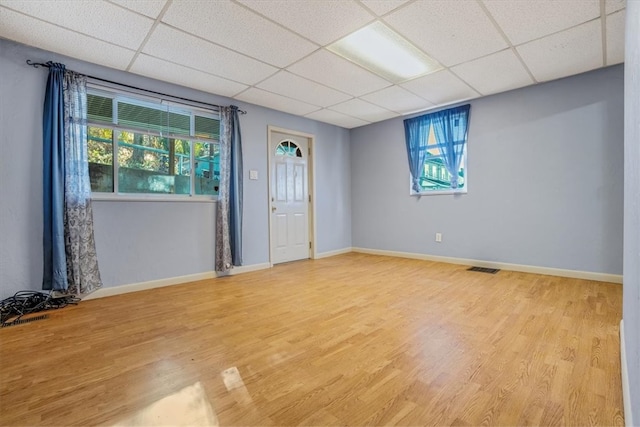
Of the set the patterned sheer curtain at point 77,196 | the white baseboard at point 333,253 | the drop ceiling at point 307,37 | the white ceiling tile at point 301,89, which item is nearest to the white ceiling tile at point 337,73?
the drop ceiling at point 307,37

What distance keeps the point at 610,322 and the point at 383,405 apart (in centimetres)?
217

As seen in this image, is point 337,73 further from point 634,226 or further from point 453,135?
point 634,226

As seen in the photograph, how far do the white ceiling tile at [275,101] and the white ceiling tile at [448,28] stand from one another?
79.1 inches

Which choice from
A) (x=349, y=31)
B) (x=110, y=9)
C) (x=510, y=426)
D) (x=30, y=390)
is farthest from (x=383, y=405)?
(x=110, y=9)

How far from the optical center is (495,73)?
137 inches

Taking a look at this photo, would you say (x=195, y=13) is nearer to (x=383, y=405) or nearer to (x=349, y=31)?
(x=349, y=31)

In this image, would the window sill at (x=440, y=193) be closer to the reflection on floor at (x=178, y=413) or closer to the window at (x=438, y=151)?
the window at (x=438, y=151)

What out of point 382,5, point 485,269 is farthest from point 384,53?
point 485,269

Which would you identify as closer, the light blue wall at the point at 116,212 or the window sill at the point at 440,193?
the light blue wall at the point at 116,212

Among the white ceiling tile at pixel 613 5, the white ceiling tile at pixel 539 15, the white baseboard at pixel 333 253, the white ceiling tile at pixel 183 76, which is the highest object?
the white ceiling tile at pixel 183 76

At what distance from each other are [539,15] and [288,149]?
3.60 meters

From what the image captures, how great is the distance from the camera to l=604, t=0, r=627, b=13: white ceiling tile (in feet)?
7.33

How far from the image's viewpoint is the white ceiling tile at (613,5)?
2.23 meters

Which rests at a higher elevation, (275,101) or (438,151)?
(275,101)
